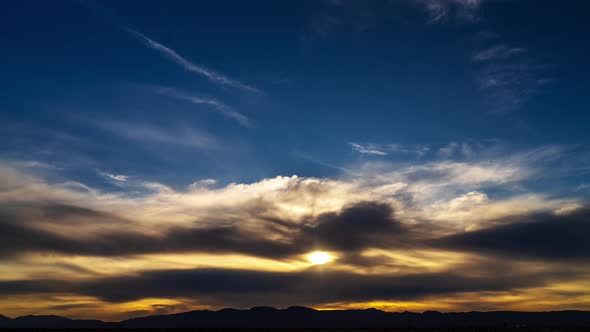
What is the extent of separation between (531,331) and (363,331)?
43008mm

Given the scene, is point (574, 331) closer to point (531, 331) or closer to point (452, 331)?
point (531, 331)

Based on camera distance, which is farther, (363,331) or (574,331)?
(363,331)

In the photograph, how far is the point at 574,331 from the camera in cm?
12006

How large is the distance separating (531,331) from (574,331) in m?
12.9

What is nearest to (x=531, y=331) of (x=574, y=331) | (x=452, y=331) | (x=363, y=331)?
(x=574, y=331)

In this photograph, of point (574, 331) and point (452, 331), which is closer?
point (574, 331)

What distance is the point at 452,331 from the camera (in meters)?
132

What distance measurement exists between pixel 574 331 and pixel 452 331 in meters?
30.1

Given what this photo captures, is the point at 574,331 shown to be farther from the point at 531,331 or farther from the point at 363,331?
the point at 363,331

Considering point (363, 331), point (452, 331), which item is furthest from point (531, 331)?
point (363, 331)

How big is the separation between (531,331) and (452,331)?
21.3 m

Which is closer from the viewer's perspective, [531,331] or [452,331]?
[531,331]

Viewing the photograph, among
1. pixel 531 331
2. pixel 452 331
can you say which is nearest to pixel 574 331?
pixel 531 331

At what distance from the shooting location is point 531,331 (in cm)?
11725
